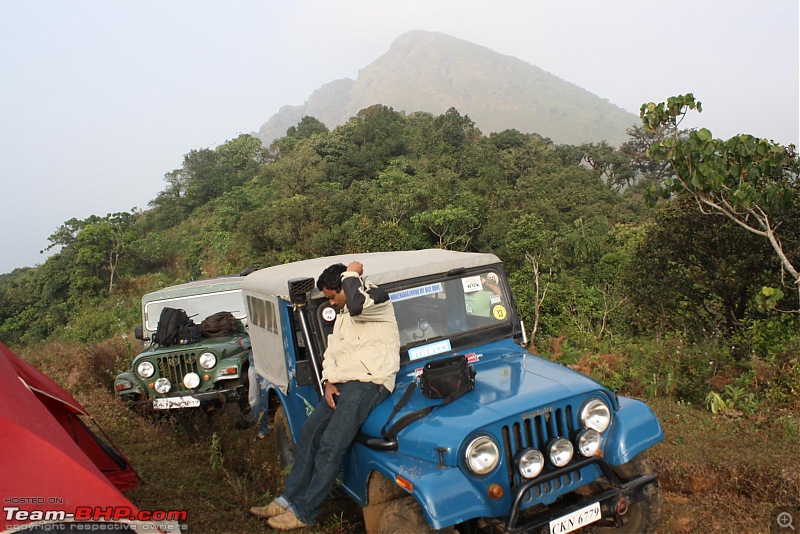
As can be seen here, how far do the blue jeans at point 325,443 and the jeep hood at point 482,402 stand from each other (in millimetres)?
112

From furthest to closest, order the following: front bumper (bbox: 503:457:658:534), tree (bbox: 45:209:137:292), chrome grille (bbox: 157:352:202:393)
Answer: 1. tree (bbox: 45:209:137:292)
2. chrome grille (bbox: 157:352:202:393)
3. front bumper (bbox: 503:457:658:534)

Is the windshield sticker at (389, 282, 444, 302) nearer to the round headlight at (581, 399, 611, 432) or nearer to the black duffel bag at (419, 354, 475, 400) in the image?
the black duffel bag at (419, 354, 475, 400)

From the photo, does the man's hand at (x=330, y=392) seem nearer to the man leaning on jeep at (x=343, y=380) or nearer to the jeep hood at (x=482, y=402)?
the man leaning on jeep at (x=343, y=380)

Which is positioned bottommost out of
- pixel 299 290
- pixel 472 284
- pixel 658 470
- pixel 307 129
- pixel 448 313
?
pixel 658 470

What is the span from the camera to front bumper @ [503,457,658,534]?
9.88ft

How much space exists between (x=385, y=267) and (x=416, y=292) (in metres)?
0.29

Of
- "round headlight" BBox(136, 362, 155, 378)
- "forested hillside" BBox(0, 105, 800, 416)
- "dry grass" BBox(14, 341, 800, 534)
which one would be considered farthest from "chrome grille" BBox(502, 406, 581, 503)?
"round headlight" BBox(136, 362, 155, 378)

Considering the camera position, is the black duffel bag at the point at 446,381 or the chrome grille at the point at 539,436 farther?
the black duffel bag at the point at 446,381

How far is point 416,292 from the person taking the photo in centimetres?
432

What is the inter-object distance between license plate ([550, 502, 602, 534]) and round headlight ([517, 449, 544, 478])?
25 centimetres

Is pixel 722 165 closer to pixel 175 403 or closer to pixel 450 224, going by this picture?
pixel 175 403

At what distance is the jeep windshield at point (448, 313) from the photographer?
13.8ft
